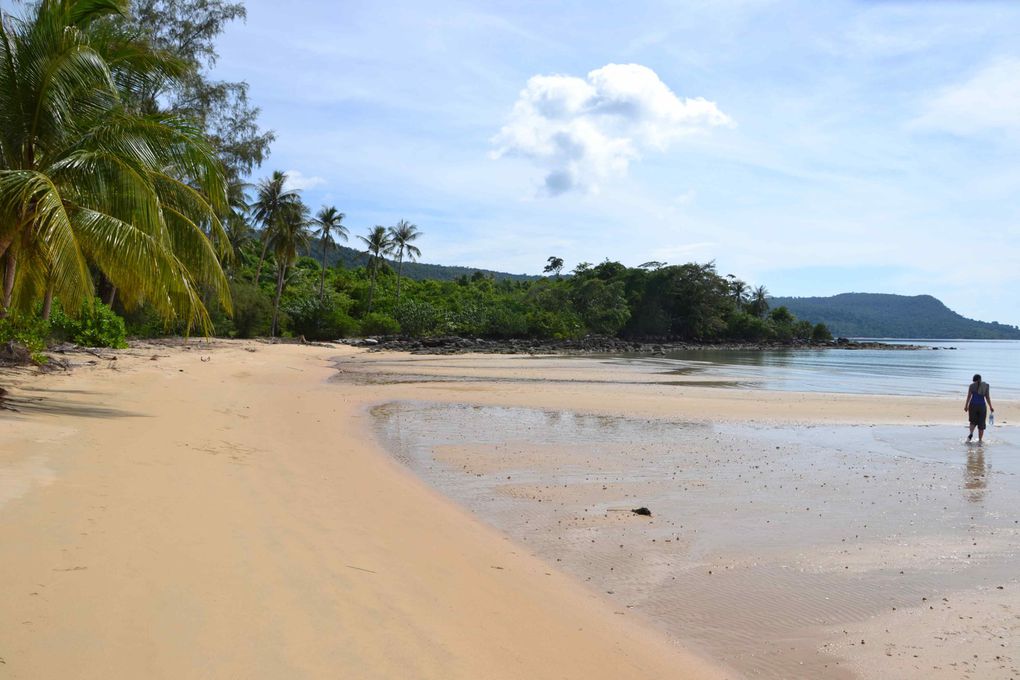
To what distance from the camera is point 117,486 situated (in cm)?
586

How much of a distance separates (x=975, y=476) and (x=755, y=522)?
5.24 m

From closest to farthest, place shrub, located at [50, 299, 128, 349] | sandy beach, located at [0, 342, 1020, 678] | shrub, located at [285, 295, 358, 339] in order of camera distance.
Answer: sandy beach, located at [0, 342, 1020, 678] → shrub, located at [50, 299, 128, 349] → shrub, located at [285, 295, 358, 339]

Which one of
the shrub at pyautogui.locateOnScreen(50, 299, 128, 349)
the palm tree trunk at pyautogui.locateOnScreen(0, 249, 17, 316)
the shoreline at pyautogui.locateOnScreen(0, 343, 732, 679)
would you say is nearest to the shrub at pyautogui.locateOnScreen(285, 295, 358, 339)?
the shrub at pyautogui.locateOnScreen(50, 299, 128, 349)

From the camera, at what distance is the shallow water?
491 centimetres

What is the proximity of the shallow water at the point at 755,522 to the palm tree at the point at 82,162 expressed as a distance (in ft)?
16.0

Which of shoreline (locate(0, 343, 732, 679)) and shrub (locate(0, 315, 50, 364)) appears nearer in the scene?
shoreline (locate(0, 343, 732, 679))

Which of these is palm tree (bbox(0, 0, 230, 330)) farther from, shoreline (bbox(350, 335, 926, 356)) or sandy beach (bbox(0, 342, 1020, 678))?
shoreline (bbox(350, 335, 926, 356))

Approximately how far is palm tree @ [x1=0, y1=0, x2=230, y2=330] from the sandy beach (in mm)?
2119

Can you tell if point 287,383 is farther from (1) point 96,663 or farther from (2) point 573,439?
(1) point 96,663

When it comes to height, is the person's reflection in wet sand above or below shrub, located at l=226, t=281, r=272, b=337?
below

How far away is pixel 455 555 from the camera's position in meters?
5.75

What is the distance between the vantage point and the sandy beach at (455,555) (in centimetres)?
360

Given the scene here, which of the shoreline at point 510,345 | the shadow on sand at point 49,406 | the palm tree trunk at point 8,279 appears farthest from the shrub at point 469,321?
the palm tree trunk at point 8,279

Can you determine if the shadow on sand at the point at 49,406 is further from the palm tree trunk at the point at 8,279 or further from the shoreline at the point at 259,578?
the palm tree trunk at the point at 8,279
